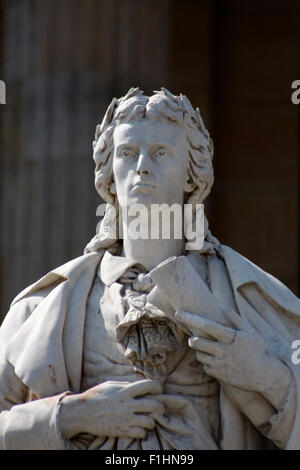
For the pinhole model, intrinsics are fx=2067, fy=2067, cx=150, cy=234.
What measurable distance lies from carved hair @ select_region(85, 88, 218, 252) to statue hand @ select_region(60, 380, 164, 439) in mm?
1007

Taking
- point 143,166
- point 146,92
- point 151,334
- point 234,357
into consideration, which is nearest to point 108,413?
point 151,334

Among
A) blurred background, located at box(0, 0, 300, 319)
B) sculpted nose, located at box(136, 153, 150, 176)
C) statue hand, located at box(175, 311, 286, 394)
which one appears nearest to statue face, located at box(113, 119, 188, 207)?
sculpted nose, located at box(136, 153, 150, 176)

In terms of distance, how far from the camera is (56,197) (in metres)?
18.2

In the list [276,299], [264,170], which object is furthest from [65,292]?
[264,170]

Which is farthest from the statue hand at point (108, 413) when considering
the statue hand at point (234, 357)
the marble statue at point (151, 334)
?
the statue hand at point (234, 357)

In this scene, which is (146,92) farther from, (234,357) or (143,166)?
(234,357)

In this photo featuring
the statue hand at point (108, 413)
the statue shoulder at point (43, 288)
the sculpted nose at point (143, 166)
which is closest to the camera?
the statue hand at point (108, 413)

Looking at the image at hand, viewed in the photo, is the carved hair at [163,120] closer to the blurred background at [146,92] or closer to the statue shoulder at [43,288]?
the statue shoulder at [43,288]

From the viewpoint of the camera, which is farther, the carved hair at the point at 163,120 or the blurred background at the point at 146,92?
the blurred background at the point at 146,92

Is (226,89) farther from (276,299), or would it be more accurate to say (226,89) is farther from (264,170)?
(276,299)

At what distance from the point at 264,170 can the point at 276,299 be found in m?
10.5

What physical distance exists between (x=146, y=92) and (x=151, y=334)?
838cm

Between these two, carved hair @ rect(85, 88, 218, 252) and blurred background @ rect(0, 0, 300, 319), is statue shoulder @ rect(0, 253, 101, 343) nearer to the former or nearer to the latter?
carved hair @ rect(85, 88, 218, 252)

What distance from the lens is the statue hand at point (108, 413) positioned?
9594mm
